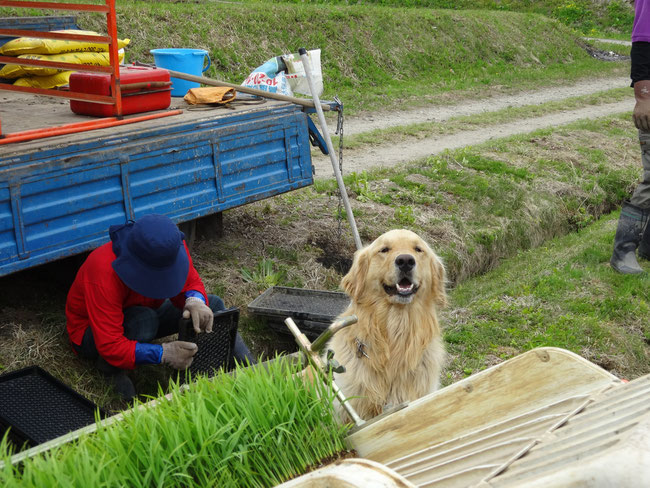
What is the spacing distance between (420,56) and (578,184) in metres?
9.12

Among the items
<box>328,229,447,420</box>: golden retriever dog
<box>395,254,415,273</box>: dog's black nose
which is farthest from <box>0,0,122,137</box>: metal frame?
<box>395,254,415,273</box>: dog's black nose

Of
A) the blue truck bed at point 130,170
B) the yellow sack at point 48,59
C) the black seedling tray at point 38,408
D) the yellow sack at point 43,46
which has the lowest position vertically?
the black seedling tray at point 38,408

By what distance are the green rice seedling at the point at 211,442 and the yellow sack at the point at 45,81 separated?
160 inches

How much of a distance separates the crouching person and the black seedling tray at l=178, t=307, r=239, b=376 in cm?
12

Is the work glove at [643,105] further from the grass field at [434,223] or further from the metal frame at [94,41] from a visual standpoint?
the metal frame at [94,41]

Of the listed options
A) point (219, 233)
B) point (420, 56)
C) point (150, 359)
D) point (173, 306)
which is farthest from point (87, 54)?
point (420, 56)

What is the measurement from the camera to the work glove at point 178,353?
4.24 meters

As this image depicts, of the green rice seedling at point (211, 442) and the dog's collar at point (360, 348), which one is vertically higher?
the green rice seedling at point (211, 442)

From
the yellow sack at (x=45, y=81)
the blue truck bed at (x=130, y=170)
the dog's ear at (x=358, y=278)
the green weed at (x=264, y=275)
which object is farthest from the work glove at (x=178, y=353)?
the yellow sack at (x=45, y=81)

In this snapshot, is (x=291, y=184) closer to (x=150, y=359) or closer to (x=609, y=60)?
(x=150, y=359)

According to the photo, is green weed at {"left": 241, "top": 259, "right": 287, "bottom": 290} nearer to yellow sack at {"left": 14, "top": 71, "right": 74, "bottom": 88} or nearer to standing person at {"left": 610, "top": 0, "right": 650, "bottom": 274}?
yellow sack at {"left": 14, "top": 71, "right": 74, "bottom": 88}

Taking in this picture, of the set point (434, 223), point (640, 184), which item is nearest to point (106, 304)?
point (434, 223)

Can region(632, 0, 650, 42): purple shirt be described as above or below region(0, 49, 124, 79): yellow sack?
above

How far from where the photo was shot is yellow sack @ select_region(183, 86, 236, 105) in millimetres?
5875
